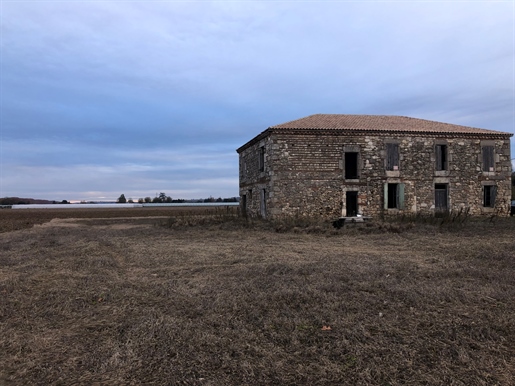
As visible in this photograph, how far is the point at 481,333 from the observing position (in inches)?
169

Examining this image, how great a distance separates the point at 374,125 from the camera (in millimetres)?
21828

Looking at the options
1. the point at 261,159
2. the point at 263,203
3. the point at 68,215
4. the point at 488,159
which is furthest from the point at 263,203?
the point at 68,215

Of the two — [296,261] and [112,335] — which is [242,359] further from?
[296,261]

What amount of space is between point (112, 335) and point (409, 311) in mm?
3726

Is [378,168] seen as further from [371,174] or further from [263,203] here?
[263,203]

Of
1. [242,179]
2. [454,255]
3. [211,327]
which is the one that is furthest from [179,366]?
[242,179]

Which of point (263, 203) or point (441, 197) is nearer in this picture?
A: point (441, 197)

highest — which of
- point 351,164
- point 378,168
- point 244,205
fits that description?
point 351,164

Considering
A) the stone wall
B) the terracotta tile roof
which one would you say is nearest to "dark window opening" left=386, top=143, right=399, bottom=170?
the stone wall

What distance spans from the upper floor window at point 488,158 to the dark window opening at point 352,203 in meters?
7.80

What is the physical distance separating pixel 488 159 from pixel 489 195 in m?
2.10

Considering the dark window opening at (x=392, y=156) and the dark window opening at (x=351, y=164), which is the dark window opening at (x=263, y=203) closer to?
the dark window opening at (x=351, y=164)

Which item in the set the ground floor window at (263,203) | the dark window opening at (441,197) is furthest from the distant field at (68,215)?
the dark window opening at (441,197)

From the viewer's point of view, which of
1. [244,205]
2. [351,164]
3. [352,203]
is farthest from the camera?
[244,205]
